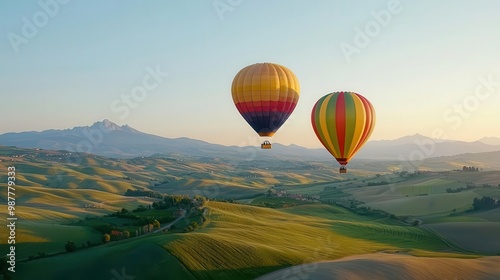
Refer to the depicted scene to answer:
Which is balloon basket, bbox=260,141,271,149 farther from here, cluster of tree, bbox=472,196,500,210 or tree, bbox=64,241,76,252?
cluster of tree, bbox=472,196,500,210

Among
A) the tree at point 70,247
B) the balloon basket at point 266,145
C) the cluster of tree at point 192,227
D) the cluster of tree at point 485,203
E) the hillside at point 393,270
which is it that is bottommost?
the tree at point 70,247

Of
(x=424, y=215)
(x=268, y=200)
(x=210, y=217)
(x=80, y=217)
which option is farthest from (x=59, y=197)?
(x=424, y=215)

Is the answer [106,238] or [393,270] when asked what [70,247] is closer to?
[106,238]

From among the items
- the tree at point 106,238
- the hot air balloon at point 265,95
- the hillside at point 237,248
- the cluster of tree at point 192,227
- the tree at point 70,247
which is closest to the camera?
the hillside at point 237,248

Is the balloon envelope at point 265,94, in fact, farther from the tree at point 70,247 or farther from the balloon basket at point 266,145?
the tree at point 70,247

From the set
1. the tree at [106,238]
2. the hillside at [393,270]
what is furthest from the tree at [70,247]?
the hillside at [393,270]
